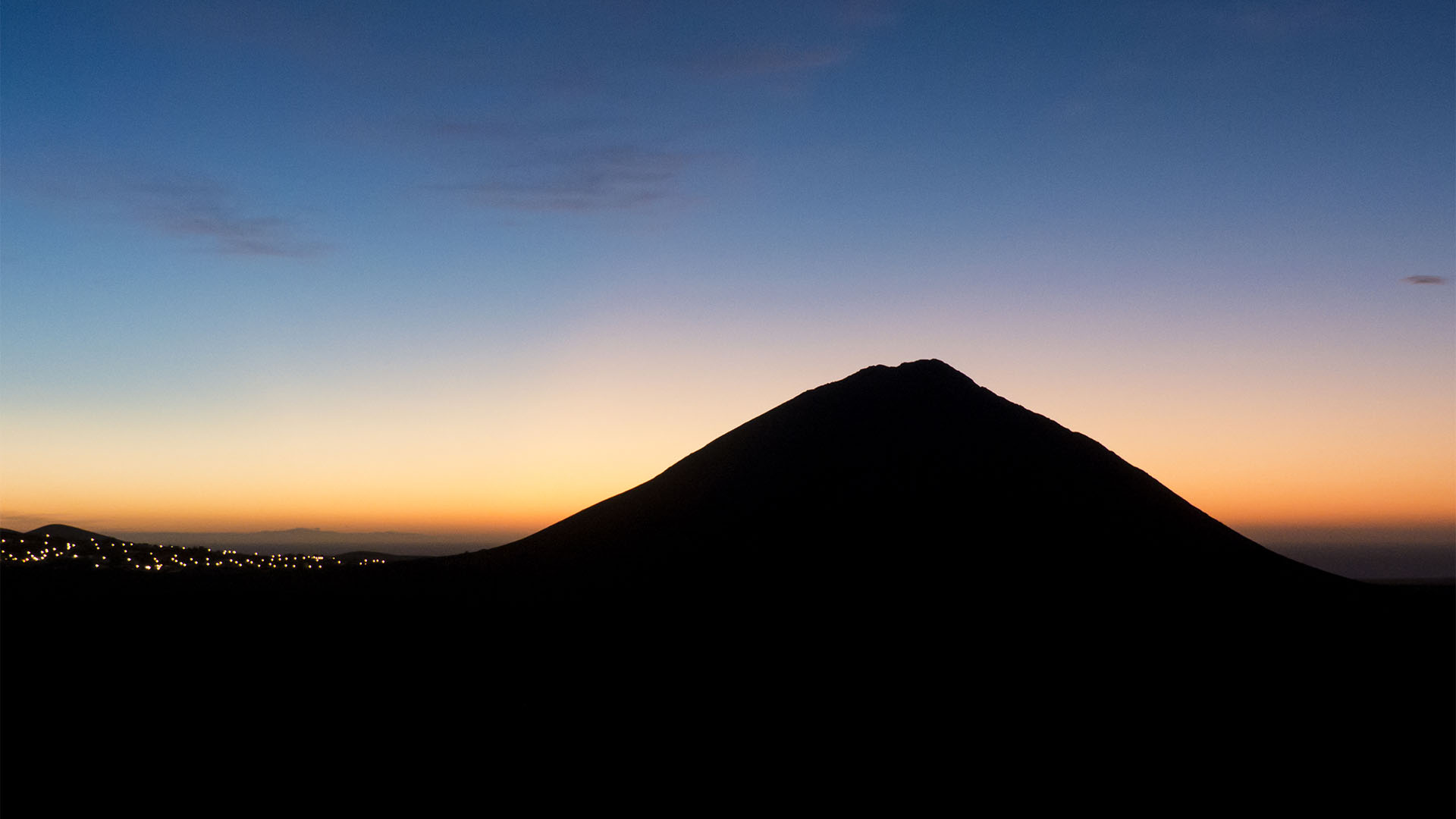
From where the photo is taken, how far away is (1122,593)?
18.9 m

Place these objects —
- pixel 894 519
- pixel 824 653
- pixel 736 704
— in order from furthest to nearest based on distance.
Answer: pixel 894 519, pixel 824 653, pixel 736 704

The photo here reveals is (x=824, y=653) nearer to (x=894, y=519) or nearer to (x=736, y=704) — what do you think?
(x=736, y=704)

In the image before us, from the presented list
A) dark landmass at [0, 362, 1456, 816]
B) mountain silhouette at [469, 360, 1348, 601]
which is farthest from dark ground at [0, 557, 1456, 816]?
mountain silhouette at [469, 360, 1348, 601]

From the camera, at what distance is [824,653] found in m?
16.5

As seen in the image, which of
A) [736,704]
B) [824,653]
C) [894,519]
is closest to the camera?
[736,704]

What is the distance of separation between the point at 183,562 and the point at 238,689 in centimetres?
1932

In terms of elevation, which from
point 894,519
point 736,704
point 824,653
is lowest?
point 736,704

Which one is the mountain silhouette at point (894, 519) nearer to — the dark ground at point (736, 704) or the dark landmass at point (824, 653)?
the dark landmass at point (824, 653)

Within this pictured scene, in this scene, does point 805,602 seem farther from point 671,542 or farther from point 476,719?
point 476,719

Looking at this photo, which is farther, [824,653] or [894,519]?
[894,519]

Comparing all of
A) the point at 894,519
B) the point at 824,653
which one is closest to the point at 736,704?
the point at 824,653

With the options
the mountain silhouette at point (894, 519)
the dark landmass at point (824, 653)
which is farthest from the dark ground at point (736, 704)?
the mountain silhouette at point (894, 519)

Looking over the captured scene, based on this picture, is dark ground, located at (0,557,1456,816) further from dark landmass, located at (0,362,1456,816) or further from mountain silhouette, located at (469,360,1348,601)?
mountain silhouette, located at (469,360,1348,601)

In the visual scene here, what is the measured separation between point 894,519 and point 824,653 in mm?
4851
